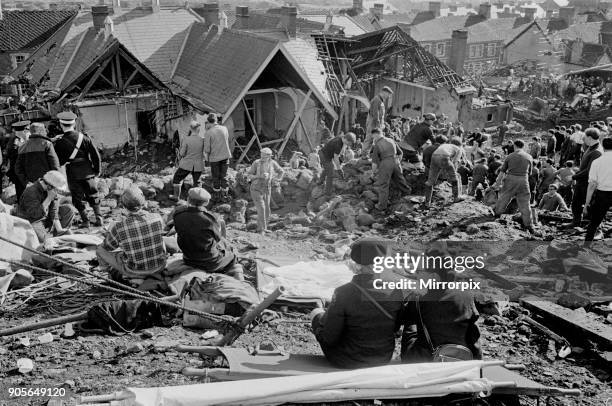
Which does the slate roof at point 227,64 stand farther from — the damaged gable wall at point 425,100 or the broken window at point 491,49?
the broken window at point 491,49

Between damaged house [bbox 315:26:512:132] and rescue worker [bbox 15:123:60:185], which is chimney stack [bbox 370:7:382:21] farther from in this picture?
rescue worker [bbox 15:123:60:185]

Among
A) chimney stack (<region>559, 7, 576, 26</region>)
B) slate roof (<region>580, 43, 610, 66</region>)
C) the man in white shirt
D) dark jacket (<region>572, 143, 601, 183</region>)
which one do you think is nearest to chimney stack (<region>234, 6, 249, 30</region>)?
dark jacket (<region>572, 143, 601, 183</region>)

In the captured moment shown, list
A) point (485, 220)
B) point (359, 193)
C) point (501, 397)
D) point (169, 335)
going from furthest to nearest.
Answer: point (359, 193), point (485, 220), point (169, 335), point (501, 397)

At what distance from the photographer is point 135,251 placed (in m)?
7.09

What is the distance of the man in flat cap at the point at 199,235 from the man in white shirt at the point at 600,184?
5523 mm

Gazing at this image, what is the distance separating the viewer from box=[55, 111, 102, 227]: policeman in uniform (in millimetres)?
9477

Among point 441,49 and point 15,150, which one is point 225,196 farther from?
Answer: point 441,49

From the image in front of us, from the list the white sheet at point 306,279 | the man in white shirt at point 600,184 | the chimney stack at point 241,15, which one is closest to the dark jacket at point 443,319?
the white sheet at point 306,279

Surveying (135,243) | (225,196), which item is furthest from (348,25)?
(135,243)

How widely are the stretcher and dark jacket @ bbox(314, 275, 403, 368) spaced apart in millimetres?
195

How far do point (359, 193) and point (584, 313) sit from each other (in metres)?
6.52

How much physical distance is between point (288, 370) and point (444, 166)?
7.47 meters

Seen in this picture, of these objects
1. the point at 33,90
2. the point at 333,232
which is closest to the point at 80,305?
the point at 333,232

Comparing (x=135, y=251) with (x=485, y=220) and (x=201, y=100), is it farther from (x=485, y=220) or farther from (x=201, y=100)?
(x=201, y=100)
